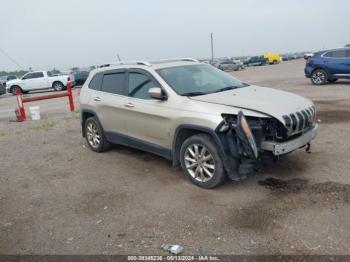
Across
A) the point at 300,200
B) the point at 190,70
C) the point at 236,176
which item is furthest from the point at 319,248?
the point at 190,70

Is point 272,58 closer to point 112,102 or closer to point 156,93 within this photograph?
point 112,102

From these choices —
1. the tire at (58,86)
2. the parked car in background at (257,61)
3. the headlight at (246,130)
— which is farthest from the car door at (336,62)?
the parked car in background at (257,61)

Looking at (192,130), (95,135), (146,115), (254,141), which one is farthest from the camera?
(95,135)

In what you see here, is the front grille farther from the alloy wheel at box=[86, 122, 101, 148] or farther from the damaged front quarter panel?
the alloy wheel at box=[86, 122, 101, 148]

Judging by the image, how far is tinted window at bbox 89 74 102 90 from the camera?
6929 mm

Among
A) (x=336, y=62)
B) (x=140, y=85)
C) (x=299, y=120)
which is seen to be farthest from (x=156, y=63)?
(x=336, y=62)

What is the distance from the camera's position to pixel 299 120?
472cm

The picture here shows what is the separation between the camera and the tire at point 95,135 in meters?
6.92

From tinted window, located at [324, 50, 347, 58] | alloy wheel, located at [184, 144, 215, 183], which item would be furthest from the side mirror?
tinted window, located at [324, 50, 347, 58]

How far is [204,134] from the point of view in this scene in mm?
4871

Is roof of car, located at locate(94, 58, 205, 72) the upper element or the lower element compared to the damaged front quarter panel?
upper

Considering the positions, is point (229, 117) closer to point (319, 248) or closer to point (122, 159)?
point (319, 248)

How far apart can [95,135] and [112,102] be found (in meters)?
1.08

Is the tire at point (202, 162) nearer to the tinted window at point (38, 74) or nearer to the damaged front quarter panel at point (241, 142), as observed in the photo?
the damaged front quarter panel at point (241, 142)
